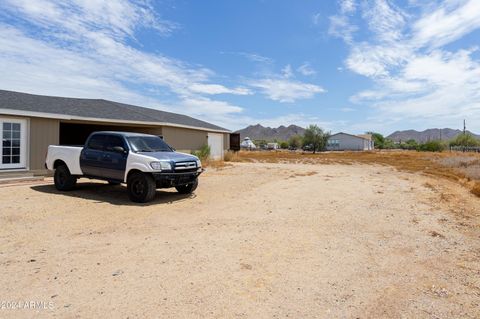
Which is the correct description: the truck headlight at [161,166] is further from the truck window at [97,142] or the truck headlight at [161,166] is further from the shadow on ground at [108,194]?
the truck window at [97,142]

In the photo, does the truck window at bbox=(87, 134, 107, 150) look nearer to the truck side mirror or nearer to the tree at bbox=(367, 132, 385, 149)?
the truck side mirror

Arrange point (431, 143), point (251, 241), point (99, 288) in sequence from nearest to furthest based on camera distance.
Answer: point (99, 288) < point (251, 241) < point (431, 143)

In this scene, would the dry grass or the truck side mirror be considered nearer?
the truck side mirror

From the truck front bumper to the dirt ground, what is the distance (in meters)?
0.53

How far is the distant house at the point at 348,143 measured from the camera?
89.9 m

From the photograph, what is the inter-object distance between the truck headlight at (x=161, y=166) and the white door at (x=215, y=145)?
17154mm

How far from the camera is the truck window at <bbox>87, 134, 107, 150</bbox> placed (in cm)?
1000

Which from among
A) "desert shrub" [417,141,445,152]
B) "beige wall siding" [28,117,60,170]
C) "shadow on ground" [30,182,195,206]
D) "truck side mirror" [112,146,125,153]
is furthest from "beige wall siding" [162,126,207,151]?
"desert shrub" [417,141,445,152]

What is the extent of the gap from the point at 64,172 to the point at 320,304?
9.62 meters

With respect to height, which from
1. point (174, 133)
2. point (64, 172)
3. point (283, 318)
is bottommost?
point (283, 318)

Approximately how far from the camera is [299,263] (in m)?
4.68

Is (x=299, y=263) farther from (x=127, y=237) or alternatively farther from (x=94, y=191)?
(x=94, y=191)

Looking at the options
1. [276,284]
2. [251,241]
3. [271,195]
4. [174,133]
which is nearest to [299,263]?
[276,284]

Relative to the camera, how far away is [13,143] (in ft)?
41.4
